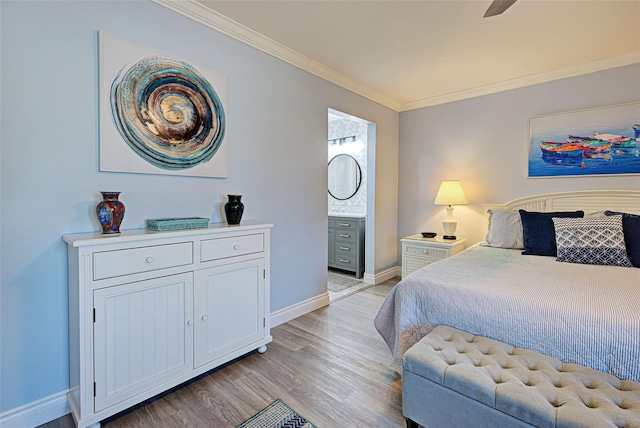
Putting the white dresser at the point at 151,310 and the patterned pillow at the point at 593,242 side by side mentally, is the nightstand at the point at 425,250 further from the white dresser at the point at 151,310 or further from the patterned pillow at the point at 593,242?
the white dresser at the point at 151,310

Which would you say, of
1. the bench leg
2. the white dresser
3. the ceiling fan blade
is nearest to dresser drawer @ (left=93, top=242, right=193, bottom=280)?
the white dresser

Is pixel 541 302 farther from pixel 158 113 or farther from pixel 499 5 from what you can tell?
pixel 158 113

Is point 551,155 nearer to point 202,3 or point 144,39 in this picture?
point 202,3

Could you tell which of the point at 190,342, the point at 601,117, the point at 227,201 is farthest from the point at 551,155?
the point at 190,342

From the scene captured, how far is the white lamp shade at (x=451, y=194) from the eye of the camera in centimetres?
351

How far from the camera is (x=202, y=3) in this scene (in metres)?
2.04

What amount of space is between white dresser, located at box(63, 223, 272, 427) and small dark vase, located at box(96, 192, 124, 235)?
0.26 ft

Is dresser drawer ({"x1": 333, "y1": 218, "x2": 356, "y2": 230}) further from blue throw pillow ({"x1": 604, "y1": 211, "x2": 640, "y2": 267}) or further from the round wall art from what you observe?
blue throw pillow ({"x1": 604, "y1": 211, "x2": 640, "y2": 267})

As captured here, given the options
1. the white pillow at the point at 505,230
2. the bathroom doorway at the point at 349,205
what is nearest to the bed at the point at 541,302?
the white pillow at the point at 505,230

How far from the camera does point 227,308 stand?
2004mm

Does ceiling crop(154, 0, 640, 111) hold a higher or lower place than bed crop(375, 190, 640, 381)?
higher

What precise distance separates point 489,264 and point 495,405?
1250 millimetres

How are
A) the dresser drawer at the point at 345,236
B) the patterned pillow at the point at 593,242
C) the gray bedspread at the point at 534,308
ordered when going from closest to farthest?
1. the gray bedspread at the point at 534,308
2. the patterned pillow at the point at 593,242
3. the dresser drawer at the point at 345,236

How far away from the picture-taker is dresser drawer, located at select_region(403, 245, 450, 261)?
3.38m
